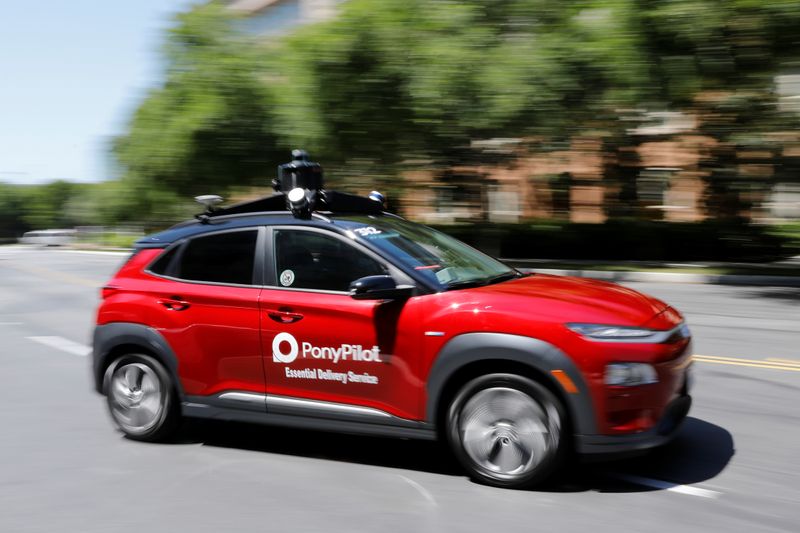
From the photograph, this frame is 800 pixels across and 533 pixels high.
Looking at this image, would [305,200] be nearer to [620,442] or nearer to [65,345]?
→ [620,442]

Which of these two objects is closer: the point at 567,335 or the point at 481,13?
the point at 567,335

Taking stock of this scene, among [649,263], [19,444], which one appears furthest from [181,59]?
[19,444]

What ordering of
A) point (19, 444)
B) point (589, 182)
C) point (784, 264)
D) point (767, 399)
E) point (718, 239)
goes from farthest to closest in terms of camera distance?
1. point (589, 182)
2. point (718, 239)
3. point (784, 264)
4. point (767, 399)
5. point (19, 444)

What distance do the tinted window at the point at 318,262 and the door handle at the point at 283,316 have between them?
19cm

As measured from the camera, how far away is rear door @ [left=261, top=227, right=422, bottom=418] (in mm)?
5238

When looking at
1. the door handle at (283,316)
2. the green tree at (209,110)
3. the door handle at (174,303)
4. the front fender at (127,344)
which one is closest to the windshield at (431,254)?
the door handle at (283,316)

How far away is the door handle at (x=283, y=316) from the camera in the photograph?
5.54m

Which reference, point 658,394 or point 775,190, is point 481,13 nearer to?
point 775,190

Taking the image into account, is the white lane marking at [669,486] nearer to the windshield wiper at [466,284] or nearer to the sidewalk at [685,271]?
the windshield wiper at [466,284]

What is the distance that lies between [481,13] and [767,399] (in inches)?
595

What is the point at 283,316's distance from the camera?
5586 millimetres

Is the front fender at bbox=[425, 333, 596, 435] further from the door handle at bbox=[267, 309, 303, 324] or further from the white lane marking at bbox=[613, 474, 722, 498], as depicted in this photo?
the door handle at bbox=[267, 309, 303, 324]

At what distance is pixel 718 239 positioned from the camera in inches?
926

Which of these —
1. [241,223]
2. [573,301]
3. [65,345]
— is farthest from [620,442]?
[65,345]
